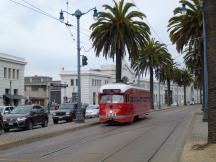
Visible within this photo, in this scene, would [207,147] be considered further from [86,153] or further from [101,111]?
[101,111]

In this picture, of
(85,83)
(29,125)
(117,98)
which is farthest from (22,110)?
(85,83)

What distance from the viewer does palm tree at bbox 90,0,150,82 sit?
47.0 m

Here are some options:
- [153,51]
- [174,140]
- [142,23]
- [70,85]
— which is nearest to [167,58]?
[153,51]

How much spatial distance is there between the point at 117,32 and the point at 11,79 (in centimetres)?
3868

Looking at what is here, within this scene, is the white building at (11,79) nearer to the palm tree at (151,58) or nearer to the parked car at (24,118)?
the palm tree at (151,58)

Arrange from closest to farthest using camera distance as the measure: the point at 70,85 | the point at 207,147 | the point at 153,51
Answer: the point at 207,147 < the point at 153,51 < the point at 70,85

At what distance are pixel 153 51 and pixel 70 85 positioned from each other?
42930 mm

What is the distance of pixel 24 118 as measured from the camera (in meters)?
30.8

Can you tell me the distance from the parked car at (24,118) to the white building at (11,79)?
44113 millimetres

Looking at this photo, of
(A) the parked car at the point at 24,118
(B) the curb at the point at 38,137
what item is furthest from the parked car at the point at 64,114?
(B) the curb at the point at 38,137

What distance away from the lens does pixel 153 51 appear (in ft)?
242

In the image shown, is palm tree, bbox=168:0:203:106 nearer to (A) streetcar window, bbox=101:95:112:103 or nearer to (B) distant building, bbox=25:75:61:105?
(A) streetcar window, bbox=101:95:112:103

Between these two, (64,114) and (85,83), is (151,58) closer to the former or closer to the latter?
(64,114)

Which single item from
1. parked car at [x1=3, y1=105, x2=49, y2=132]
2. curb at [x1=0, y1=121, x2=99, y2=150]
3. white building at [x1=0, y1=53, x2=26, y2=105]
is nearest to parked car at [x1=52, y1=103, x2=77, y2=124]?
parked car at [x1=3, y1=105, x2=49, y2=132]
